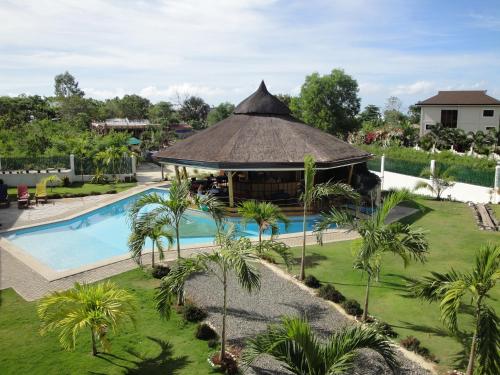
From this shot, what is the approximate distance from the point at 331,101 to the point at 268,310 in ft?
148

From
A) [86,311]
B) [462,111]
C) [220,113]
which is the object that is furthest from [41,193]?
[220,113]

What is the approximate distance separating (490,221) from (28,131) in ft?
106

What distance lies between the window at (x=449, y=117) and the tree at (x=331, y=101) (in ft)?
34.5

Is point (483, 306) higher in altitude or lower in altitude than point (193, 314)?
higher

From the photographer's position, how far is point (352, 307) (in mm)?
9727

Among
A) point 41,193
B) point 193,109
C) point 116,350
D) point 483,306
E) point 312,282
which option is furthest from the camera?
point 193,109

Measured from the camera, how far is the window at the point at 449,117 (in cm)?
4497

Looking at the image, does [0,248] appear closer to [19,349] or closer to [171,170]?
[19,349]

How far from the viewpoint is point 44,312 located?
24.6ft

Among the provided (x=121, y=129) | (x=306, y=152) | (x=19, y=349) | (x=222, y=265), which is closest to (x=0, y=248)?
(x=19, y=349)

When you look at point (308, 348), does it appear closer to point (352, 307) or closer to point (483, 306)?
point (483, 306)

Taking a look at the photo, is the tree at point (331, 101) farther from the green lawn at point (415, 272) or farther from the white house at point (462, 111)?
the green lawn at point (415, 272)

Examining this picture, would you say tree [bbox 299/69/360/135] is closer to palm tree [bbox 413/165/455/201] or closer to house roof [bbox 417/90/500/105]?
house roof [bbox 417/90/500/105]

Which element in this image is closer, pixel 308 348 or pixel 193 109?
pixel 308 348
